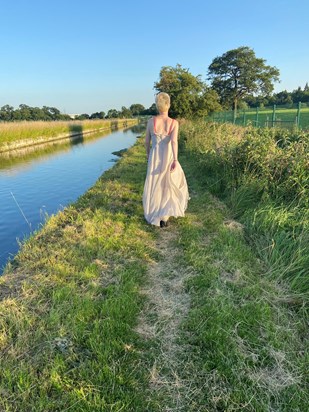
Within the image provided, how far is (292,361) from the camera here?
239 cm

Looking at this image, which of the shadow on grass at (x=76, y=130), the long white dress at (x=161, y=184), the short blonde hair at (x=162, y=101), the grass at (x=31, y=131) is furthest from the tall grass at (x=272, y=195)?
the shadow on grass at (x=76, y=130)

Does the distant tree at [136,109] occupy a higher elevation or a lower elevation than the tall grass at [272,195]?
higher

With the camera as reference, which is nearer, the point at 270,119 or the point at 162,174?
the point at 162,174

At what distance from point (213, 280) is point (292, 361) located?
48.3 inches

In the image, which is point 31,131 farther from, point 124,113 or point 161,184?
point 124,113

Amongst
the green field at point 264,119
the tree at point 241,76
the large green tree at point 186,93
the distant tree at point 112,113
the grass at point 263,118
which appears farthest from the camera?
the distant tree at point 112,113

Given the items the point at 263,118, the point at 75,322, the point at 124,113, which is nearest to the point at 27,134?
the point at 263,118

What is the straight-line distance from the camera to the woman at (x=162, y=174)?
498cm

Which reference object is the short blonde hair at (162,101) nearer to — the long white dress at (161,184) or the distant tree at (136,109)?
the long white dress at (161,184)

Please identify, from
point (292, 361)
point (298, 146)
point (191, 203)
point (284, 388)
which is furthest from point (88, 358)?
point (298, 146)

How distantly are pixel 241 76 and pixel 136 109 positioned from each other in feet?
300

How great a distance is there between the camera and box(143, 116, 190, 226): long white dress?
5.08 m

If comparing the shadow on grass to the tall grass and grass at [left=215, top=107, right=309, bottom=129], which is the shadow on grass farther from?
the tall grass

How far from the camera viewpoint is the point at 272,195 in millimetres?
5629
